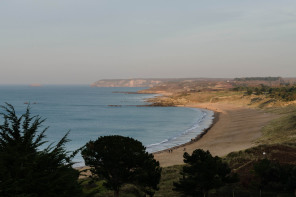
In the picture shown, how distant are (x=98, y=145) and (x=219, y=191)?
10.8 meters

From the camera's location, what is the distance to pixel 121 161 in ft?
72.1

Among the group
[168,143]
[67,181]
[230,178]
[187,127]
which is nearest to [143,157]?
[230,178]

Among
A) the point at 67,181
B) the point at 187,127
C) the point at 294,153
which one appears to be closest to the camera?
the point at 67,181

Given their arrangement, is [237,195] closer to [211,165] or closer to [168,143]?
[211,165]

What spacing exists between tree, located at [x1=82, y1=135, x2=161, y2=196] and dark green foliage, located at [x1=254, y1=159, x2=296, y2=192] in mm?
8929

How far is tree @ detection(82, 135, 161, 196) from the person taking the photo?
2194 cm

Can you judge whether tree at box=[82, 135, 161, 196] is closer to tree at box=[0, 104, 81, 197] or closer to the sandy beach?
tree at box=[0, 104, 81, 197]

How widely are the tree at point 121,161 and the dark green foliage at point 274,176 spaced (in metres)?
8.93

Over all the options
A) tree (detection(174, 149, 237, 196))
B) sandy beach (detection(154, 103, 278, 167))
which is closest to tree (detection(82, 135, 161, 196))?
tree (detection(174, 149, 237, 196))

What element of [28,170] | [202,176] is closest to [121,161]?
[202,176]

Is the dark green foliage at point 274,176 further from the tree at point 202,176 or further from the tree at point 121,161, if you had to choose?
the tree at point 121,161

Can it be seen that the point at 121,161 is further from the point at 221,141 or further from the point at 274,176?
the point at 221,141

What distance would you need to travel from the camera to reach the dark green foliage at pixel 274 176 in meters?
24.4

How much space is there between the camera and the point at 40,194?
33.1 feet
